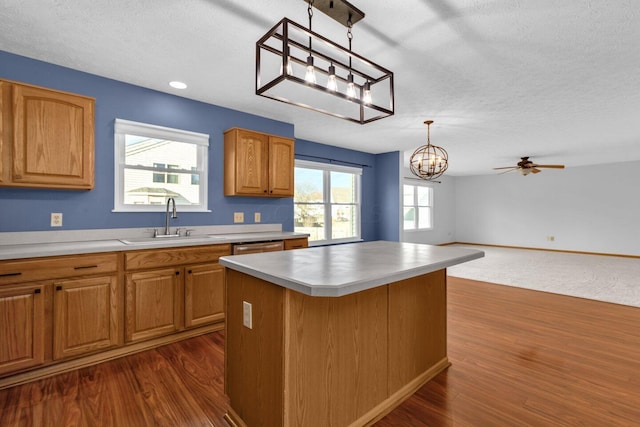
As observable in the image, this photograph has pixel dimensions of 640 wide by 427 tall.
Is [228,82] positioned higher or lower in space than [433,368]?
higher

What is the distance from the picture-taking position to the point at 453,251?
2.20 metres

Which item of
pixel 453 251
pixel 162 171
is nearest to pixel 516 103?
pixel 453 251

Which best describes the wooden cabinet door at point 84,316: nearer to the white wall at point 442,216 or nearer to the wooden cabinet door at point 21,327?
the wooden cabinet door at point 21,327

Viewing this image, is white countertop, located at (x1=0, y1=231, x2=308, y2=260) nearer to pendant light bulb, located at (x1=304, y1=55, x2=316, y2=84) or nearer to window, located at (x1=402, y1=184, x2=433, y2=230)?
pendant light bulb, located at (x1=304, y1=55, x2=316, y2=84)

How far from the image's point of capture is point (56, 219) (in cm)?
266

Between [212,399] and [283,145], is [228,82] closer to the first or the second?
[283,145]

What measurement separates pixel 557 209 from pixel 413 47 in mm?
8656

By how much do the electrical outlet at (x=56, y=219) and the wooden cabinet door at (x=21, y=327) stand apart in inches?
28.1

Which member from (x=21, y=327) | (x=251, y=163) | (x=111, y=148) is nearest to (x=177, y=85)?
(x=111, y=148)

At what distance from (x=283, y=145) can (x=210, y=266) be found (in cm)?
181

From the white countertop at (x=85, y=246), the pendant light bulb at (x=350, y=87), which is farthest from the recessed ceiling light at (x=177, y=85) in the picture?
the pendant light bulb at (x=350, y=87)

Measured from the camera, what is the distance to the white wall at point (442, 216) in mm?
9337

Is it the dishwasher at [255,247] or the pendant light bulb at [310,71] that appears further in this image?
the dishwasher at [255,247]

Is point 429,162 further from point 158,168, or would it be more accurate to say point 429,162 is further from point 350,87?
point 158,168
